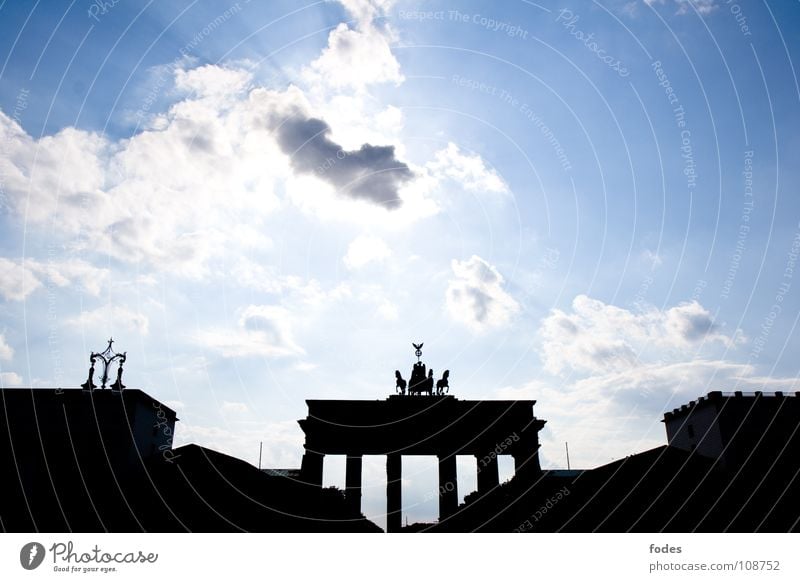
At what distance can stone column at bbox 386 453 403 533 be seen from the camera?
39.7 metres

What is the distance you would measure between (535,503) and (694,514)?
9.04 metres

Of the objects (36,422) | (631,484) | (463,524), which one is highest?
(36,422)

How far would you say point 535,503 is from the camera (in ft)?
107

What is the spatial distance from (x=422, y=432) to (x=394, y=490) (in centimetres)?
594

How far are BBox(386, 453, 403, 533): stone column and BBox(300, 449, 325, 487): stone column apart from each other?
544cm

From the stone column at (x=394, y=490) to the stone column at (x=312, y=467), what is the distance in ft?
17.9

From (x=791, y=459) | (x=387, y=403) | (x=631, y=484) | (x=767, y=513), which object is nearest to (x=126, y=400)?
(x=387, y=403)

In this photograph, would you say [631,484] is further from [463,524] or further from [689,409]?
[689,409]
